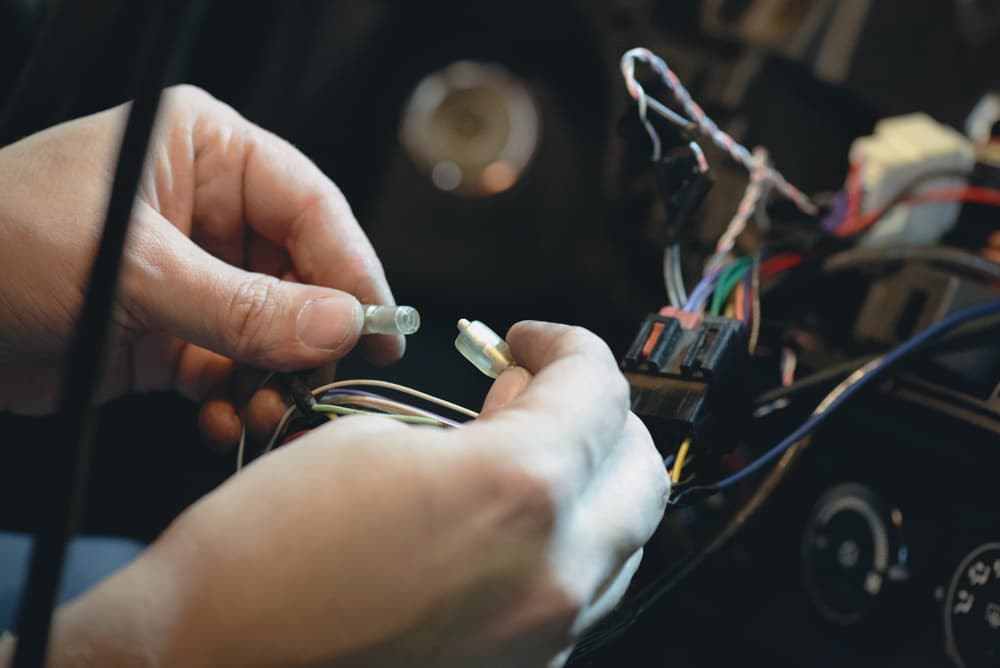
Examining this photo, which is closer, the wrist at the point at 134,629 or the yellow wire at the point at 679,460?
the wrist at the point at 134,629

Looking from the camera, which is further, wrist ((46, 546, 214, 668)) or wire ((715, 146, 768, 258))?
wire ((715, 146, 768, 258))

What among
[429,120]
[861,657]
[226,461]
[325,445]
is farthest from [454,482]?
[429,120]

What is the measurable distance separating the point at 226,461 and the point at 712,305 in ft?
2.30

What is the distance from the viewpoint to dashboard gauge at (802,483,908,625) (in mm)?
583

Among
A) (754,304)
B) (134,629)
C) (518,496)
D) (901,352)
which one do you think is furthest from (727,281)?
(134,629)

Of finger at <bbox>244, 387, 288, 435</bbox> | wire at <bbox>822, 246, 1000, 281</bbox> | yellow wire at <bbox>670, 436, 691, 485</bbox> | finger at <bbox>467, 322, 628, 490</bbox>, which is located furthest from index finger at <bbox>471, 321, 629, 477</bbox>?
wire at <bbox>822, 246, 1000, 281</bbox>

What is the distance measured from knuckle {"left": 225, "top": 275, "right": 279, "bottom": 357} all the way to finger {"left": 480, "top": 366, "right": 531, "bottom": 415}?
6.9 inches

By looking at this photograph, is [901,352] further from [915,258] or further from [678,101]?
[678,101]

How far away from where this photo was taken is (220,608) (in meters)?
0.33

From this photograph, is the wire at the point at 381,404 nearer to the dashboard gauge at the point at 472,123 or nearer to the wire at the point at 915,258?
the wire at the point at 915,258

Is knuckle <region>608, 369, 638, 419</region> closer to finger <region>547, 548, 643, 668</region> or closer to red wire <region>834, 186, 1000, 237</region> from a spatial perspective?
finger <region>547, 548, 643, 668</region>

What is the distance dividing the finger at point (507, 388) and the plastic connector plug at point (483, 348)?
0.04 feet

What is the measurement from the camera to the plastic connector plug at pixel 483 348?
0.47 meters

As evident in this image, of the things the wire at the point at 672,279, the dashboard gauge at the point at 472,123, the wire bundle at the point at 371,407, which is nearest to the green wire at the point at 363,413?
the wire bundle at the point at 371,407
